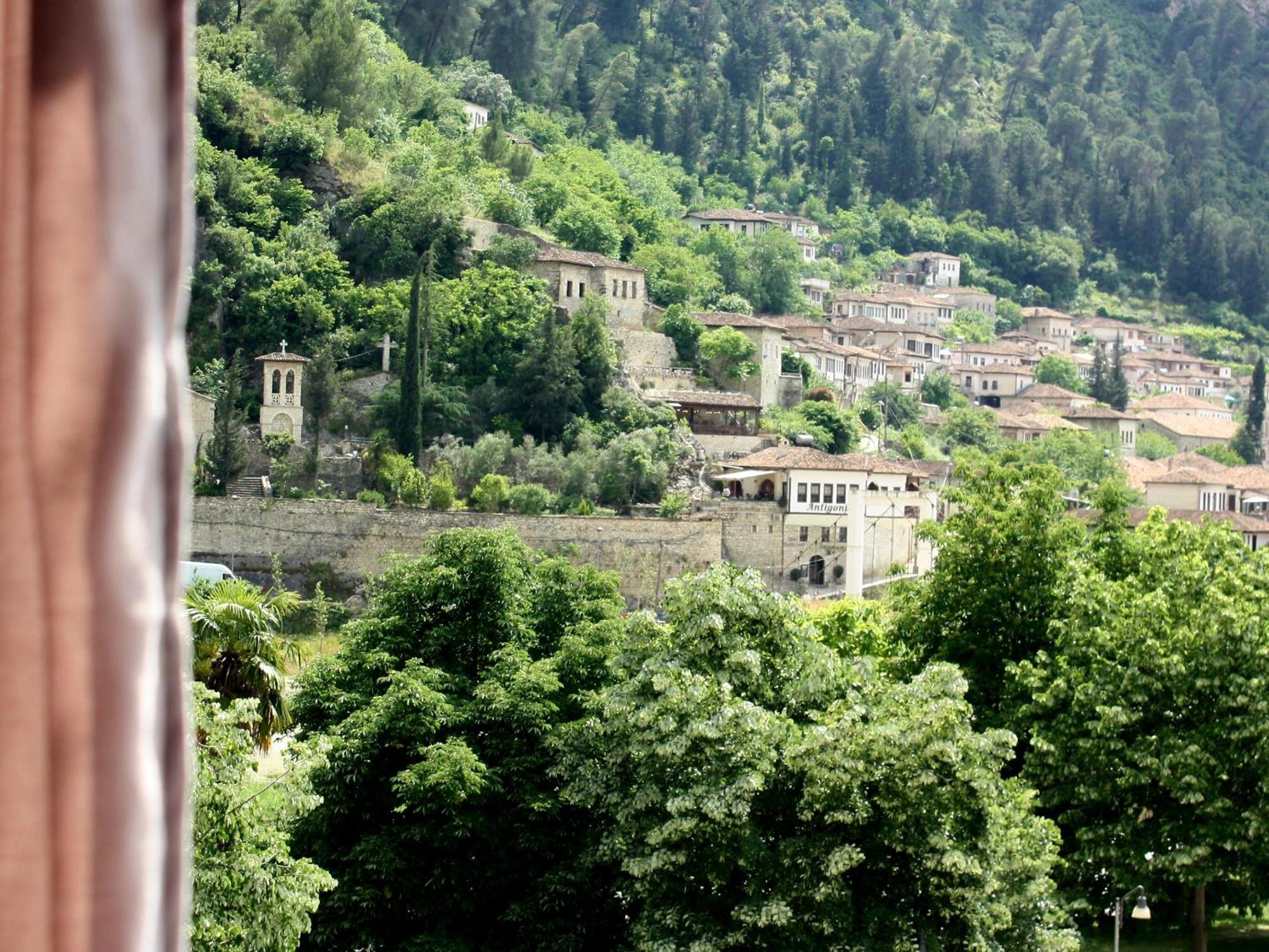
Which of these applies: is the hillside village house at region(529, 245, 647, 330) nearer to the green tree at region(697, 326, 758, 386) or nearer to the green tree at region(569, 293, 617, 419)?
the green tree at region(697, 326, 758, 386)

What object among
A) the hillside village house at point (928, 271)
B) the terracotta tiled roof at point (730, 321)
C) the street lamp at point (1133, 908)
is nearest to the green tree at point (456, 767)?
the street lamp at point (1133, 908)

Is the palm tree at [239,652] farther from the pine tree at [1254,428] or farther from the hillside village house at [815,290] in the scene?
the pine tree at [1254,428]

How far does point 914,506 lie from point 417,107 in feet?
117

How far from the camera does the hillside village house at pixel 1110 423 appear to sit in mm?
100250

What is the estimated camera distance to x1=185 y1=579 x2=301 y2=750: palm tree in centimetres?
1961

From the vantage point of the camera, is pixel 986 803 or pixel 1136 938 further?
pixel 1136 938

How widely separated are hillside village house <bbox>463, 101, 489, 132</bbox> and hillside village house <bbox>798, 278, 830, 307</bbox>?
22558 millimetres

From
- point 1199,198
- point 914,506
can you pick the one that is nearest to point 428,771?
point 914,506

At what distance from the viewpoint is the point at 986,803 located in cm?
2302

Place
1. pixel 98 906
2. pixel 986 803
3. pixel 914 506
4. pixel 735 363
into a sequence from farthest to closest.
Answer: pixel 735 363
pixel 914 506
pixel 986 803
pixel 98 906

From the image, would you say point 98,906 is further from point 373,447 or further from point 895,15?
point 895,15

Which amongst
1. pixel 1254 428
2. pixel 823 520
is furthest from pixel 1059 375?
pixel 823 520

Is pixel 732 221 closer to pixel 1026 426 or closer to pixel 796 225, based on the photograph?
pixel 796 225

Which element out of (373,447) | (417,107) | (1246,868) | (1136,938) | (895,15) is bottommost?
(1136,938)
